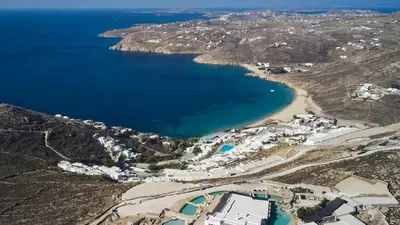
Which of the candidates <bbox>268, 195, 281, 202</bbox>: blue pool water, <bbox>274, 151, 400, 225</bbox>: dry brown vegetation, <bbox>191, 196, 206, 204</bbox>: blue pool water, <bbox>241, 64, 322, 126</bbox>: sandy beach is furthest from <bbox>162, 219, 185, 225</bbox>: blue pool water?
<bbox>241, 64, 322, 126</bbox>: sandy beach

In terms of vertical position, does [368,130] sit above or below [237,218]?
below

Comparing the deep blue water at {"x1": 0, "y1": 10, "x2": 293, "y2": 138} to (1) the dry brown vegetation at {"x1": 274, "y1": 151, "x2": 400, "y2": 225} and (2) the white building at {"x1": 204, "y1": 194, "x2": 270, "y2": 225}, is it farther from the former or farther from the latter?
(2) the white building at {"x1": 204, "y1": 194, "x2": 270, "y2": 225}

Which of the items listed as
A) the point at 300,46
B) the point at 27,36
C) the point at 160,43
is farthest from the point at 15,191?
the point at 27,36

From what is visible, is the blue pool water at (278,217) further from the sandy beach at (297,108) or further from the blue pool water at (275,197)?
the sandy beach at (297,108)

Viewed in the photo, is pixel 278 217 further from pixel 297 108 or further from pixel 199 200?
pixel 297 108

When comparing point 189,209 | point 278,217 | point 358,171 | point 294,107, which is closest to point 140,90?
point 294,107

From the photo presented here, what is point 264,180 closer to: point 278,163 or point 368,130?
point 278,163
